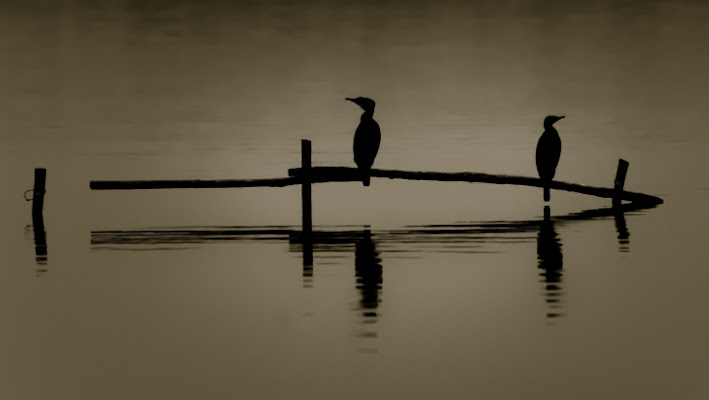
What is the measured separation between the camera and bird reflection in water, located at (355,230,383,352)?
45.2ft

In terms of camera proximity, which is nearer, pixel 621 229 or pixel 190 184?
pixel 190 184

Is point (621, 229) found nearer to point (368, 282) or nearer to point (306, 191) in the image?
point (306, 191)

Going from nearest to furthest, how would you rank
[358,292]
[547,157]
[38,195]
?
1. [358,292]
2. [547,157]
3. [38,195]

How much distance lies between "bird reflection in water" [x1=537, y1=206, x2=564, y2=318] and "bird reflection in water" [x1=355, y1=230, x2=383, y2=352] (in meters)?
1.72

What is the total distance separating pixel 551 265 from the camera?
17.5 m

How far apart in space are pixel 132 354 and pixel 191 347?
21.6 inches

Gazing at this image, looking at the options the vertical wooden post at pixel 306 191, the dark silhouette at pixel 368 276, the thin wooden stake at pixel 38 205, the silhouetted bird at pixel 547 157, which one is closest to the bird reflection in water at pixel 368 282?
the dark silhouette at pixel 368 276

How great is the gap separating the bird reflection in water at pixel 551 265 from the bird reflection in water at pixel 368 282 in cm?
172

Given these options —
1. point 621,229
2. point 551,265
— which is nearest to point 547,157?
point 621,229

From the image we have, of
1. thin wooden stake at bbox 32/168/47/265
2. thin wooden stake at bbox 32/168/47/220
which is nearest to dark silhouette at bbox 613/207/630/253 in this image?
thin wooden stake at bbox 32/168/47/265

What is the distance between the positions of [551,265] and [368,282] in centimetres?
262

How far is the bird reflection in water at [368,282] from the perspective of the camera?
13770mm

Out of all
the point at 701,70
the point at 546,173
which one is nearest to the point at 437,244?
the point at 546,173

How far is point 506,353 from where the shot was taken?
40.8ft
